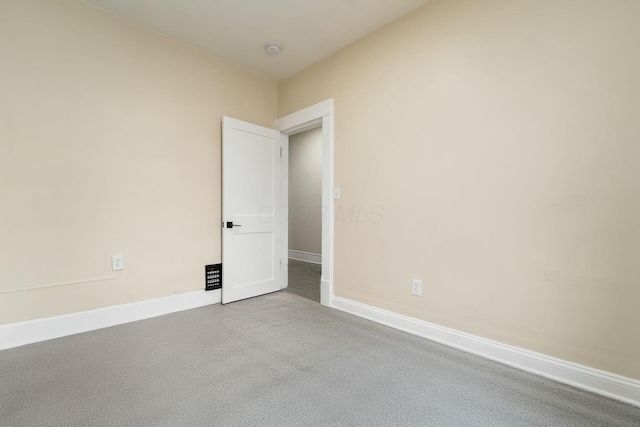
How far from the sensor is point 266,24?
8.01 feet

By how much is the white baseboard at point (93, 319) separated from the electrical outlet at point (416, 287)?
6.93 ft

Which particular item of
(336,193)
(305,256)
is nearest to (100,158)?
(336,193)

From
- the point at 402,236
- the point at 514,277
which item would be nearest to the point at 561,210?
the point at 514,277

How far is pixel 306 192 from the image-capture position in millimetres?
5648

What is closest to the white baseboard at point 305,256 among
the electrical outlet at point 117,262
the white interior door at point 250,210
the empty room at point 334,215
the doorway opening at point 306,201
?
the doorway opening at point 306,201

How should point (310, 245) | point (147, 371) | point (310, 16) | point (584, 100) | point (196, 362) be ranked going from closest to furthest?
point (584, 100)
point (147, 371)
point (196, 362)
point (310, 16)
point (310, 245)

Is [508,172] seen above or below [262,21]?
below

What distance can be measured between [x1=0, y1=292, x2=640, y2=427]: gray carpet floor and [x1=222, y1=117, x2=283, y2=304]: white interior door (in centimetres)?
91

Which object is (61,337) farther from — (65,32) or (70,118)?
(65,32)

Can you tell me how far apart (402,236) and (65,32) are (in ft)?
10.4

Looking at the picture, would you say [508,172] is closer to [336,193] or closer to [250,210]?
[336,193]

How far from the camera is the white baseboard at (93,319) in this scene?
6.40ft

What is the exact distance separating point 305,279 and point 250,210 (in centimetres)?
149

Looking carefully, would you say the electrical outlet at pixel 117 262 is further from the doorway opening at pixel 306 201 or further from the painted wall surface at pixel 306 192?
the painted wall surface at pixel 306 192
